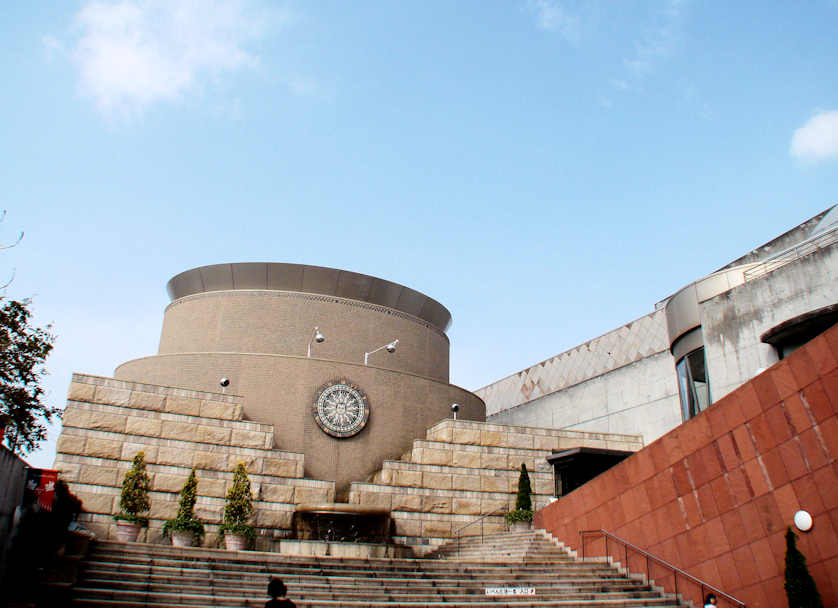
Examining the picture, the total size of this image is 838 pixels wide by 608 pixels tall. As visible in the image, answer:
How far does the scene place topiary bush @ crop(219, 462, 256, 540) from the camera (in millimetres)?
17127

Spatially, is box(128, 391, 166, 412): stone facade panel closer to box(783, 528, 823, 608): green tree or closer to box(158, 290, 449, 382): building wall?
box(158, 290, 449, 382): building wall

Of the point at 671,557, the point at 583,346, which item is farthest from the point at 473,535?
the point at 583,346

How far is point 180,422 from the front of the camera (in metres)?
19.5

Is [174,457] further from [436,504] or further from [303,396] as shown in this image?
[436,504]

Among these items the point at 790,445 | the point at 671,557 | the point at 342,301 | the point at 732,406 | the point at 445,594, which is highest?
the point at 342,301

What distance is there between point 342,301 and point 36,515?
14662 millimetres

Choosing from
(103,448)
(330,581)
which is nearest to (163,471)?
(103,448)

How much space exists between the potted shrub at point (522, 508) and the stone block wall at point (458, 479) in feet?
3.18

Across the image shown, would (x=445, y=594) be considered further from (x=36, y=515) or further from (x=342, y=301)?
(x=342, y=301)

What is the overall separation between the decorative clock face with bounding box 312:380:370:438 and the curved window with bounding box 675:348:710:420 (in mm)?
9968

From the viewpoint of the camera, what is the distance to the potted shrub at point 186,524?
1680cm

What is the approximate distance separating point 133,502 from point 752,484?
45.8ft

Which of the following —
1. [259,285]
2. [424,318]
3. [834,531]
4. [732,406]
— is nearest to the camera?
[834,531]

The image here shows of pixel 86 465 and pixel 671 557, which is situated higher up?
pixel 86 465
